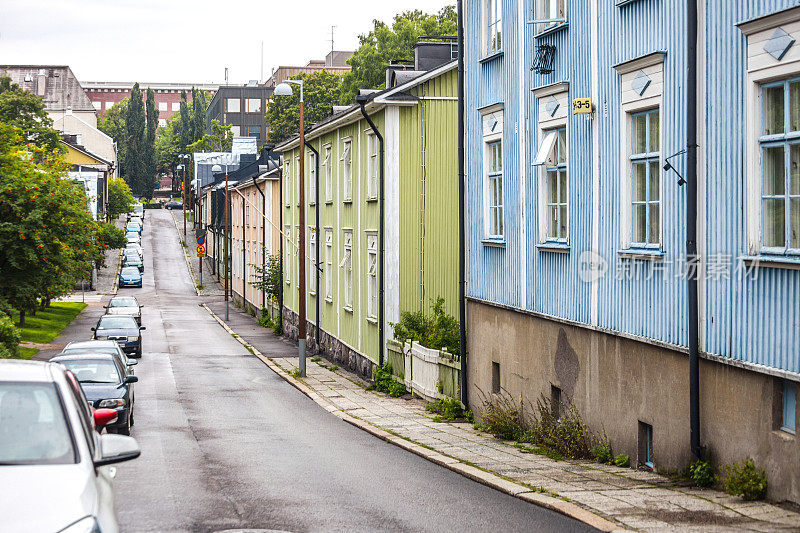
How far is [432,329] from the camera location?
22.8 meters

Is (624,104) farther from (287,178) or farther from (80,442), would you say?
(287,178)

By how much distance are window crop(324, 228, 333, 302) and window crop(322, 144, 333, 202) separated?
1.19 metres

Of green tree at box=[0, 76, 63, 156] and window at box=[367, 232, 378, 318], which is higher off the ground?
green tree at box=[0, 76, 63, 156]

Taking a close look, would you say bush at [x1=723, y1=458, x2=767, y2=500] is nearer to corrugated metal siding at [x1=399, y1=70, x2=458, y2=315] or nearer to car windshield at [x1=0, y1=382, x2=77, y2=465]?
car windshield at [x1=0, y1=382, x2=77, y2=465]

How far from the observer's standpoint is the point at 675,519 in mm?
8922

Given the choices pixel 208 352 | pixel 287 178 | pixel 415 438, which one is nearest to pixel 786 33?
pixel 415 438

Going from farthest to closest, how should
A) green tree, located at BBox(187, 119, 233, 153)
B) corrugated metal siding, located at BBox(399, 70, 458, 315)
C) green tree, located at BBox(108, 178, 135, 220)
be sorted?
green tree, located at BBox(187, 119, 233, 153)
green tree, located at BBox(108, 178, 135, 220)
corrugated metal siding, located at BBox(399, 70, 458, 315)

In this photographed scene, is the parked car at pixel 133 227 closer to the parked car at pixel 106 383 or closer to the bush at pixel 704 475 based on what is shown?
the parked car at pixel 106 383

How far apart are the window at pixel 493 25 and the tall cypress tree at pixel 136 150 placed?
5005 inches

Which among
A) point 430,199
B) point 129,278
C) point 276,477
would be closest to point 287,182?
point 430,199

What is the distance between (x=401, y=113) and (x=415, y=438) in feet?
35.3

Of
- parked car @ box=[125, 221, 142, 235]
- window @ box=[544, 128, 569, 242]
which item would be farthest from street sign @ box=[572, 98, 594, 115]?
parked car @ box=[125, 221, 142, 235]

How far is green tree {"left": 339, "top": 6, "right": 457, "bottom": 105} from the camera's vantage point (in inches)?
2557

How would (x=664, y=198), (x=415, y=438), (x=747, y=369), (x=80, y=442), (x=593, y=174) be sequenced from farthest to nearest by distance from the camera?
(x=415, y=438), (x=593, y=174), (x=664, y=198), (x=747, y=369), (x=80, y=442)
